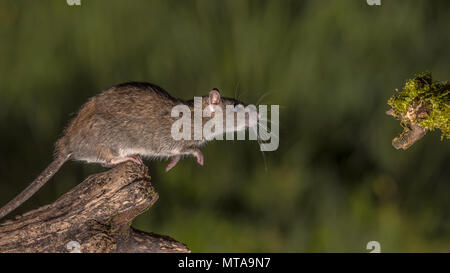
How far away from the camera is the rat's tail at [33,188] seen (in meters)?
3.50

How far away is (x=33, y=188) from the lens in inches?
140

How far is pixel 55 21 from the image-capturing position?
15.2ft

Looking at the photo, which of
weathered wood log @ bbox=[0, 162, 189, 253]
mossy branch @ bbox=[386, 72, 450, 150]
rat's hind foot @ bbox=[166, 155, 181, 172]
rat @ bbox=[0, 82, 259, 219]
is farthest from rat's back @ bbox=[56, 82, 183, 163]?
mossy branch @ bbox=[386, 72, 450, 150]

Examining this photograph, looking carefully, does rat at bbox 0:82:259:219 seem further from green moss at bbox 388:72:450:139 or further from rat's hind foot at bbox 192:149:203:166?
green moss at bbox 388:72:450:139

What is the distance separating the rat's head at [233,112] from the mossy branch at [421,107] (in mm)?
916

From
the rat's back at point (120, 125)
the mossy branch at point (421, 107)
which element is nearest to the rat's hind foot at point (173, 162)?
the rat's back at point (120, 125)

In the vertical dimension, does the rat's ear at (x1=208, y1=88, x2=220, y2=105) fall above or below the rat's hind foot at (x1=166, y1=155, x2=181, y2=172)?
above

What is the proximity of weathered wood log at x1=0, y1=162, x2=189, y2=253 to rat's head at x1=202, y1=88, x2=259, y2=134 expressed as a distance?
2.24 ft

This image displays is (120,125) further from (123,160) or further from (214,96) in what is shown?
(214,96)

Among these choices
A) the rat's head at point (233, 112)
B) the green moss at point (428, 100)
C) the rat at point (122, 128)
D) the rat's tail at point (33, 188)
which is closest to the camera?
the green moss at point (428, 100)

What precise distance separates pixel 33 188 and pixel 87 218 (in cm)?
42

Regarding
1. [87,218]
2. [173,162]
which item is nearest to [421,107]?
[173,162]

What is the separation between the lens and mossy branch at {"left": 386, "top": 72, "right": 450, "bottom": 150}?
336cm

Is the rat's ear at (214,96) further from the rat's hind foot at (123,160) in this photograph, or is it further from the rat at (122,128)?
the rat's hind foot at (123,160)
